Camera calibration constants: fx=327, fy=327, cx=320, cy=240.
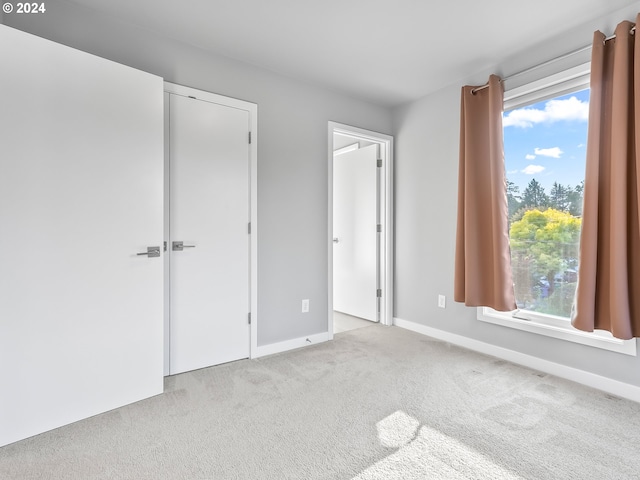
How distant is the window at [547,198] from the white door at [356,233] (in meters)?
1.39

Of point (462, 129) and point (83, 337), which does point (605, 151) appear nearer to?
point (462, 129)

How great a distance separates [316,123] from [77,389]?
2.74m

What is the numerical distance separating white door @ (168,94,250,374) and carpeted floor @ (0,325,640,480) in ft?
0.95

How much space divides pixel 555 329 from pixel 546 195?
103 cm

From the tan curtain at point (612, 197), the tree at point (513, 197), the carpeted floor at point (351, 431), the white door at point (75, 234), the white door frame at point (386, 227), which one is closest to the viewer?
the carpeted floor at point (351, 431)

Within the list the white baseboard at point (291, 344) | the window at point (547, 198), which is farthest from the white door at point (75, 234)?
the window at point (547, 198)

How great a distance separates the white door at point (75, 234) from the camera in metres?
1.66

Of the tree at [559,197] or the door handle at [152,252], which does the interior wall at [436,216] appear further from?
the door handle at [152,252]

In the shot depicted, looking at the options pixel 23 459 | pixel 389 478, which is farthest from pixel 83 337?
pixel 389 478

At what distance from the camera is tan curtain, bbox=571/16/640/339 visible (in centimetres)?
196

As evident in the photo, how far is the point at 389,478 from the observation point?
140 cm

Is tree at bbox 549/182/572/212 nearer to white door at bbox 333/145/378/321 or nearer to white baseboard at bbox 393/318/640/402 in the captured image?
white baseboard at bbox 393/318/640/402

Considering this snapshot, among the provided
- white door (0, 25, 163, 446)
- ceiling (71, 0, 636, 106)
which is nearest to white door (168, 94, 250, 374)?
white door (0, 25, 163, 446)

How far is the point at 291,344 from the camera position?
301 cm
